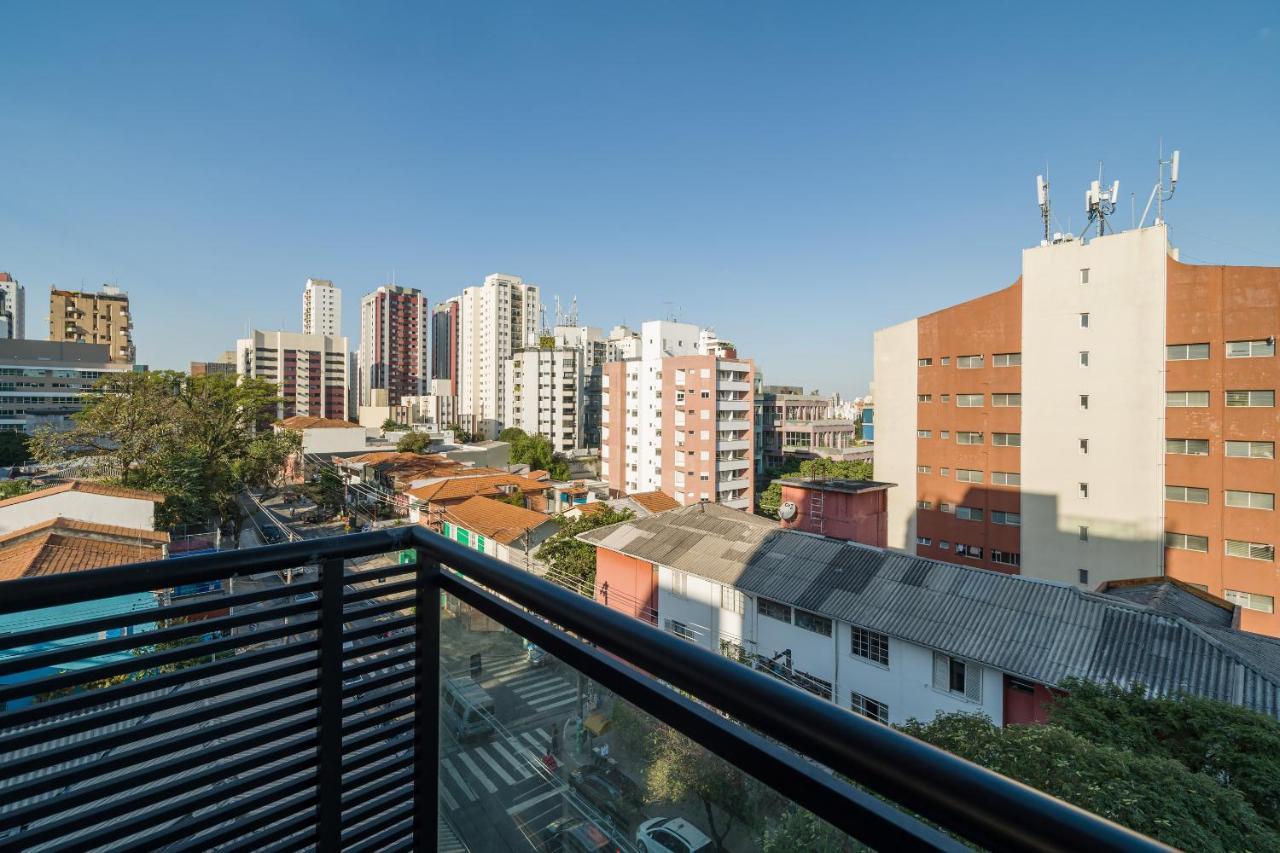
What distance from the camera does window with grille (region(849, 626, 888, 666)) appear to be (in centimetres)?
838

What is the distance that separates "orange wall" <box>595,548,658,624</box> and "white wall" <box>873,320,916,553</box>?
33.5 feet

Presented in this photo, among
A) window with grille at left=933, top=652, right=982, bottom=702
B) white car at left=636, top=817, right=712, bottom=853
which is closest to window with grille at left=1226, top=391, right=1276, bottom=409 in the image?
window with grille at left=933, top=652, right=982, bottom=702

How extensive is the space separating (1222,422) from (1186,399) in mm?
815

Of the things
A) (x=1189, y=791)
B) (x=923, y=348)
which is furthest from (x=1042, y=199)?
(x=1189, y=791)

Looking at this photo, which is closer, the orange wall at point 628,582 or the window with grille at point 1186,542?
the orange wall at point 628,582

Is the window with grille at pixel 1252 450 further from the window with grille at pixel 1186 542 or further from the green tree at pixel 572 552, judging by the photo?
the green tree at pixel 572 552

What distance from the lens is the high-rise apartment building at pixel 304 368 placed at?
173 feet

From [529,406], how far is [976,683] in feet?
127

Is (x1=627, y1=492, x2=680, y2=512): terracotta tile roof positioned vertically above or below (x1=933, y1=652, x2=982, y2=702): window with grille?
above

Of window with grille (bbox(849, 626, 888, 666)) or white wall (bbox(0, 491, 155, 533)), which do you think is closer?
window with grille (bbox(849, 626, 888, 666))

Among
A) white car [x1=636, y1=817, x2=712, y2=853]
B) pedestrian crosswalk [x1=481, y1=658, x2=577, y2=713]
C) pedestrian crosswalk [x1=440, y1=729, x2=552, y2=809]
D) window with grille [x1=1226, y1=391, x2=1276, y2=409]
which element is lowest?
pedestrian crosswalk [x1=440, y1=729, x2=552, y2=809]

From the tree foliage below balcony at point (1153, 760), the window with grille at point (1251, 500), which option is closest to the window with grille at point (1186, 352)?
the window with grille at point (1251, 500)

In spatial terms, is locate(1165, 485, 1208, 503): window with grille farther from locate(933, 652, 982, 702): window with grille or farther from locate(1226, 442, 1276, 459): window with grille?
locate(933, 652, 982, 702): window with grille

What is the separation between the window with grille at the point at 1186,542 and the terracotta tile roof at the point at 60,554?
19.5 metres
